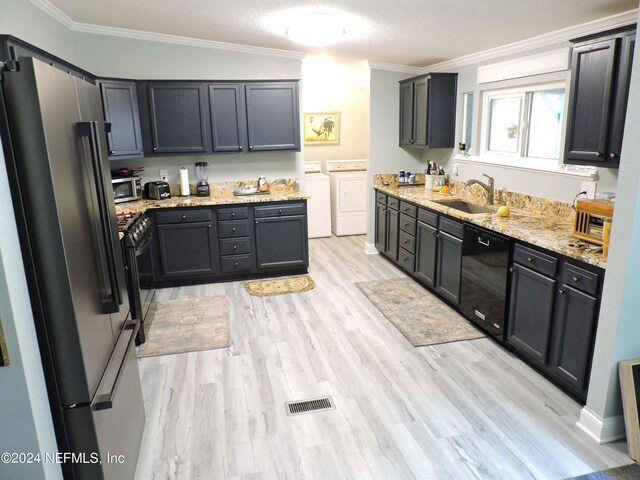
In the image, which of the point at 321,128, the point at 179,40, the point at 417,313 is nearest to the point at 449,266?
the point at 417,313

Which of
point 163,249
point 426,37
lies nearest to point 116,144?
point 163,249

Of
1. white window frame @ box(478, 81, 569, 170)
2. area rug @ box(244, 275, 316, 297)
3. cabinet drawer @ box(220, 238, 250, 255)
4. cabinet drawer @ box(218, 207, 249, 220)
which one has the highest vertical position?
white window frame @ box(478, 81, 569, 170)

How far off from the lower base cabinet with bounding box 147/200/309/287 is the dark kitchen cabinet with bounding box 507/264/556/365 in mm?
2511

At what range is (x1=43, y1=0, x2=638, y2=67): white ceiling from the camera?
2908 millimetres

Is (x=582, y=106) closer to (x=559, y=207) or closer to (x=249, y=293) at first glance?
(x=559, y=207)

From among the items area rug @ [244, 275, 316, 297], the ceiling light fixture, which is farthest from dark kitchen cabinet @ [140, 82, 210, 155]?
area rug @ [244, 275, 316, 297]

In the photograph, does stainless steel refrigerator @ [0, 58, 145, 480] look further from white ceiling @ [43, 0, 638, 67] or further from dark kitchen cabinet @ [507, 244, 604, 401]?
dark kitchen cabinet @ [507, 244, 604, 401]

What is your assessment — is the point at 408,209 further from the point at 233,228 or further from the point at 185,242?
the point at 185,242

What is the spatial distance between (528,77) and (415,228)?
170 centimetres

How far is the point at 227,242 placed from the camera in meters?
4.80

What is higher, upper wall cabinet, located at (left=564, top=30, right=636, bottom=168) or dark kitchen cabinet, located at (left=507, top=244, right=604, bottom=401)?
upper wall cabinet, located at (left=564, top=30, right=636, bottom=168)

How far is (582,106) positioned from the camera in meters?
2.80

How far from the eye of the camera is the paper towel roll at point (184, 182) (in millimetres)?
4895

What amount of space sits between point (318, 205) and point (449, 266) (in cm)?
298
